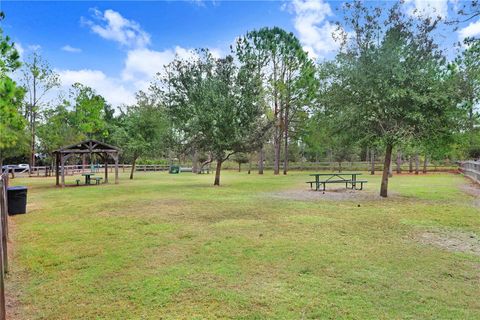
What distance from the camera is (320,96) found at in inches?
557

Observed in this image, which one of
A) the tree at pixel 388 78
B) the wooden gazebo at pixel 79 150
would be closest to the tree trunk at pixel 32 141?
the wooden gazebo at pixel 79 150

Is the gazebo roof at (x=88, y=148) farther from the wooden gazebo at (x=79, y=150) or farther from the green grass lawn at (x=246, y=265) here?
the green grass lawn at (x=246, y=265)

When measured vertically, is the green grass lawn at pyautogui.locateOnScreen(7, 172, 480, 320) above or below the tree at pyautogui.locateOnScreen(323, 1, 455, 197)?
below

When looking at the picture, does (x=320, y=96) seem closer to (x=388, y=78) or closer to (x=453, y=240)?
(x=388, y=78)

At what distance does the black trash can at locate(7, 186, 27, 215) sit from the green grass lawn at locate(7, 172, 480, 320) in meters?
0.76

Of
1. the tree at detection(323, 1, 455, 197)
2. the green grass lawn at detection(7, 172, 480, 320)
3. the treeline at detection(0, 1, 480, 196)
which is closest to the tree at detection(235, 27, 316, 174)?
the treeline at detection(0, 1, 480, 196)

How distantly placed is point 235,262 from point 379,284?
216 cm

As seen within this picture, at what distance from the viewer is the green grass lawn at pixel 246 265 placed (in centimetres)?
379

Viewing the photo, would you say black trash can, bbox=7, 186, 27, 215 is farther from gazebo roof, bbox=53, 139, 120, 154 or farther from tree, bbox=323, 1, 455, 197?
tree, bbox=323, 1, 455, 197

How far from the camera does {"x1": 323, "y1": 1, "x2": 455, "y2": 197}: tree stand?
11.8 m

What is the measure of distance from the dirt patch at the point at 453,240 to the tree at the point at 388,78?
207 inches

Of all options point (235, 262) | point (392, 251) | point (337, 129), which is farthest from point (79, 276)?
point (337, 129)

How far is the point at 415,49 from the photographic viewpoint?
12.2 metres

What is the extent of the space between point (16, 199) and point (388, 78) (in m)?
13.2
